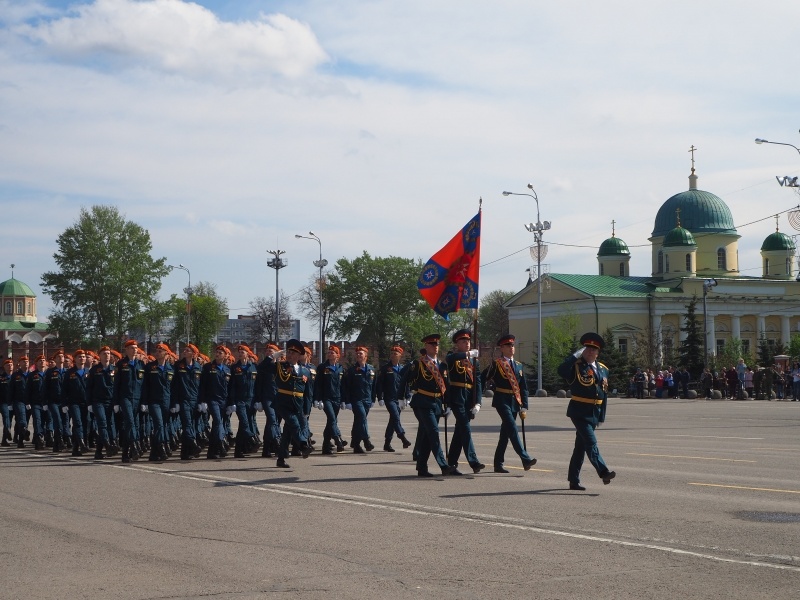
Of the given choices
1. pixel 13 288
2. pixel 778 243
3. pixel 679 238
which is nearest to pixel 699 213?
pixel 679 238

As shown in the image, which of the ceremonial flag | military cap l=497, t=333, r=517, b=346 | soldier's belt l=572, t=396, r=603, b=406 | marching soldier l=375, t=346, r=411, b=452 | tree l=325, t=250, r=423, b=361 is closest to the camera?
soldier's belt l=572, t=396, r=603, b=406

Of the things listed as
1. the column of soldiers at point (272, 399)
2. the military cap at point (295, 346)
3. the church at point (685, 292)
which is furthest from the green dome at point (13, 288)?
the military cap at point (295, 346)

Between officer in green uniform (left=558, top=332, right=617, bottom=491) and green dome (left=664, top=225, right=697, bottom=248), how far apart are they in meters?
85.9

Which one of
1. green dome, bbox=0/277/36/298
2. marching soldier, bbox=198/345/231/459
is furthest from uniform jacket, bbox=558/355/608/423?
green dome, bbox=0/277/36/298

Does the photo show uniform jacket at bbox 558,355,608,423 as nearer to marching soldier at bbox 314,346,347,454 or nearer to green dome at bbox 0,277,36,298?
marching soldier at bbox 314,346,347,454

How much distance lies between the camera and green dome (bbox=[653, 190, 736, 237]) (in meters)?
99.6

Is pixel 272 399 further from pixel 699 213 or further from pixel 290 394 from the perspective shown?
pixel 699 213

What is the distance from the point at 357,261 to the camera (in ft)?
391

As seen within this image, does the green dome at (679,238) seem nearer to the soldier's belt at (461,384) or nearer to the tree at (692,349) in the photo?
the tree at (692,349)

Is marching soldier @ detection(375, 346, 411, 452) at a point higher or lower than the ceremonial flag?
lower

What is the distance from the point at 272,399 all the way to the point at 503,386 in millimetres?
4867

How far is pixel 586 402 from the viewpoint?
1305 centimetres

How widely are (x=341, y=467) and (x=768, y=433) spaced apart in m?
12.5

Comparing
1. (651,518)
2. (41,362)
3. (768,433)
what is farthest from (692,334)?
(651,518)
